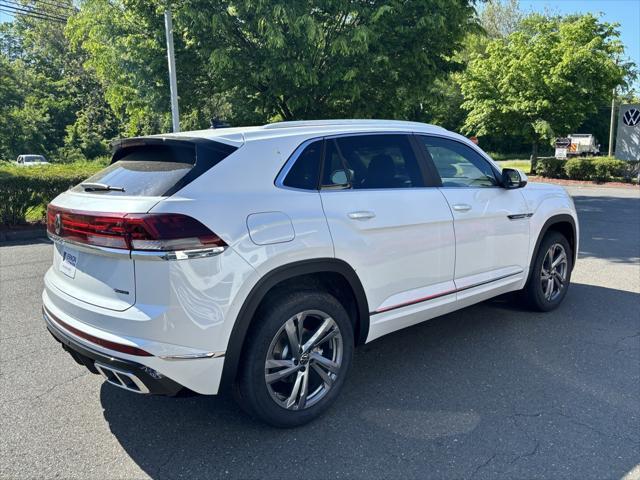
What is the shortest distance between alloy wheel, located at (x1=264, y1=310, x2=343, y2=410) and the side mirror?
2168 mm

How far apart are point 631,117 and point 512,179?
21.3m

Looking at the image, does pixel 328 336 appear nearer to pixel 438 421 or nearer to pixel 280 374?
pixel 280 374

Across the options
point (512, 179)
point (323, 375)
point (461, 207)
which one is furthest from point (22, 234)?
point (512, 179)

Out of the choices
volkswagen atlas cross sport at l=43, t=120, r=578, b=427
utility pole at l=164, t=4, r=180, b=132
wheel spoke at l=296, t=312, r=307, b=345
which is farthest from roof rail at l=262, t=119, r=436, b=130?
utility pole at l=164, t=4, r=180, b=132

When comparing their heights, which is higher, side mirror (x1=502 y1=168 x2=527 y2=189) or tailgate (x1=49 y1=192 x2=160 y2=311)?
side mirror (x1=502 y1=168 x2=527 y2=189)

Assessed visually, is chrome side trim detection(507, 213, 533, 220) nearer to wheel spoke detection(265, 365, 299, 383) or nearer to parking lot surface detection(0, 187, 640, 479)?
parking lot surface detection(0, 187, 640, 479)

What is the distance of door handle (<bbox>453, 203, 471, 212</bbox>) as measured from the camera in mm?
3898

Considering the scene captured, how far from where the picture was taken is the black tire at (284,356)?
2.83 meters

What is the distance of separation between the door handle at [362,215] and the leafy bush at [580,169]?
2148 centimetres

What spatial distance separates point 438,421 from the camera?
10.3 ft

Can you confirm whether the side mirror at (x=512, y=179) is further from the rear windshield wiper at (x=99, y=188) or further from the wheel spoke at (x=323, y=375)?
the rear windshield wiper at (x=99, y=188)

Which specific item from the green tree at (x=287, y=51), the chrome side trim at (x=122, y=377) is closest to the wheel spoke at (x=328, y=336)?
the chrome side trim at (x=122, y=377)

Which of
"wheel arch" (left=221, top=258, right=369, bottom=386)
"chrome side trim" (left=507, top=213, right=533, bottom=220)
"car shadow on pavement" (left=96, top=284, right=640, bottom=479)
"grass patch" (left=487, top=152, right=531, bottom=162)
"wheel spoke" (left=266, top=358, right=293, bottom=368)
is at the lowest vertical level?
"car shadow on pavement" (left=96, top=284, right=640, bottom=479)

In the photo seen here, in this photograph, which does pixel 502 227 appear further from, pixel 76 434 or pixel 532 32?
pixel 532 32
